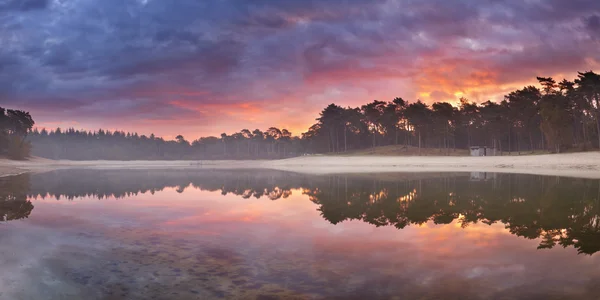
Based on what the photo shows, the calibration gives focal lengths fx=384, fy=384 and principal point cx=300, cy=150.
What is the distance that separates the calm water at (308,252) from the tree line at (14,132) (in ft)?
323

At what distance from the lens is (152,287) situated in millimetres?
7035

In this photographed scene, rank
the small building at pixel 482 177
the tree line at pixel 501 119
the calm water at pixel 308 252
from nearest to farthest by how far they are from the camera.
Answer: the calm water at pixel 308 252, the small building at pixel 482 177, the tree line at pixel 501 119

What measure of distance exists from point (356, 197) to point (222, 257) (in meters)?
14.0

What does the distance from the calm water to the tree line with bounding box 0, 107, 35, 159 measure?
9835 cm

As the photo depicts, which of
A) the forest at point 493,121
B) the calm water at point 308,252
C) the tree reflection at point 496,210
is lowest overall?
the tree reflection at point 496,210

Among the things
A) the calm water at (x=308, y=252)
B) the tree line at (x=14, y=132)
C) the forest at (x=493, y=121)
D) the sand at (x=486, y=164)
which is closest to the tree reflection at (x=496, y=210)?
the calm water at (x=308, y=252)

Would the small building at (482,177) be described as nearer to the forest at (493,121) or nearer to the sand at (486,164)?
the sand at (486,164)

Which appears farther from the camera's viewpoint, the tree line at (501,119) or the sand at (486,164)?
the tree line at (501,119)

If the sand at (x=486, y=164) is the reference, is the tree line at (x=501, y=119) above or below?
above

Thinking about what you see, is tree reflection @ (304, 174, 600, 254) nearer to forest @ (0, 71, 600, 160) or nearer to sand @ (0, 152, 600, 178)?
sand @ (0, 152, 600, 178)

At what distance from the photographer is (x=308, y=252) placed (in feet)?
31.2

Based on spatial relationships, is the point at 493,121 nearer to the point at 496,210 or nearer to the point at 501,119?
the point at 501,119

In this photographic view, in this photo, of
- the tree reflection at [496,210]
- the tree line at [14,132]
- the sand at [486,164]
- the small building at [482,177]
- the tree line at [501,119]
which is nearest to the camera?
the tree reflection at [496,210]

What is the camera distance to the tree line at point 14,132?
97125 mm
